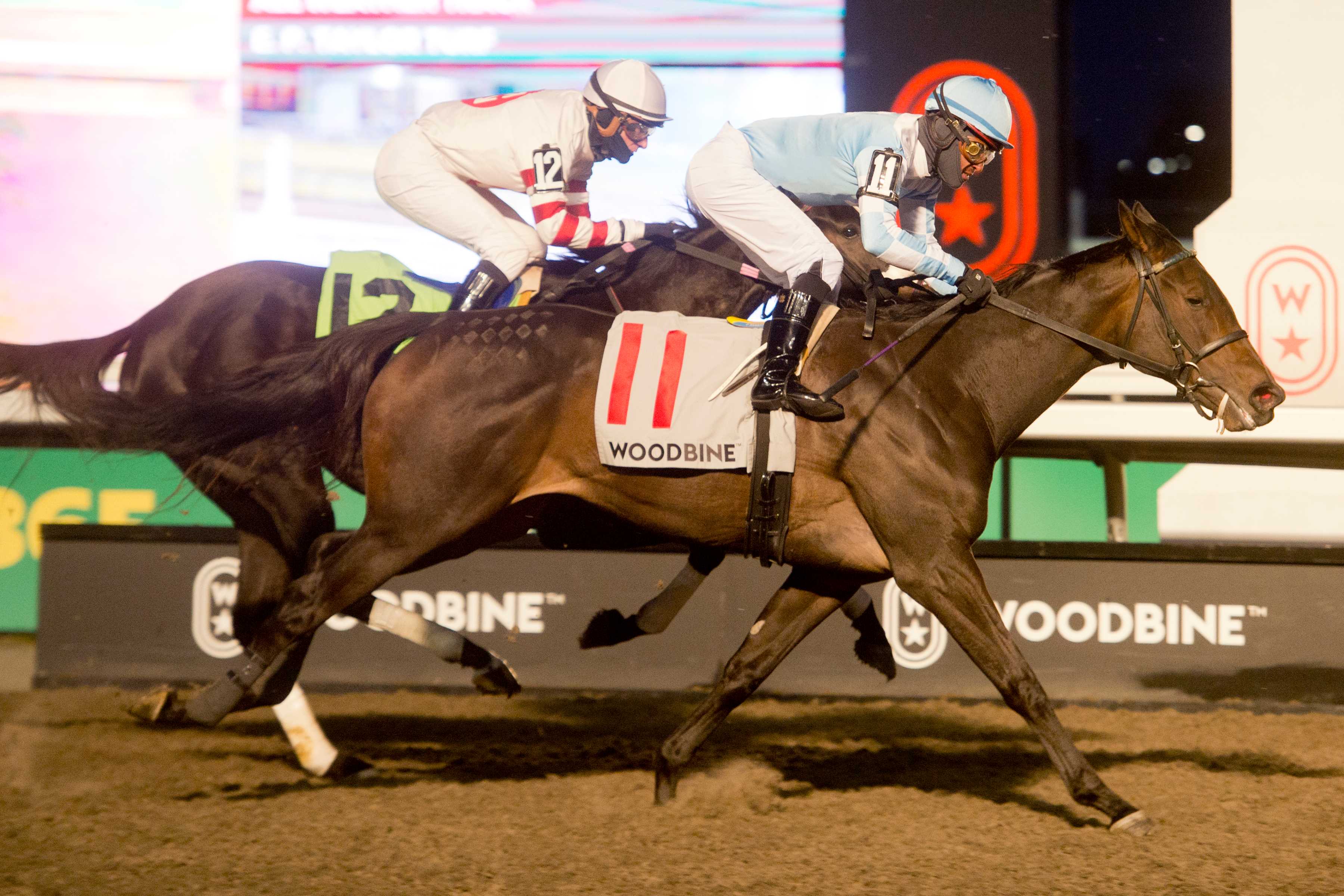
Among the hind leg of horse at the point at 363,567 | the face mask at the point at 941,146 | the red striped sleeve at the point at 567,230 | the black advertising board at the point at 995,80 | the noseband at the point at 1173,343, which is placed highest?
the black advertising board at the point at 995,80

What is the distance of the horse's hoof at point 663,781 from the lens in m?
4.07

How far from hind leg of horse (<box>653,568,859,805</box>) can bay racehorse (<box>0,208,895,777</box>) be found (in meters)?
0.45

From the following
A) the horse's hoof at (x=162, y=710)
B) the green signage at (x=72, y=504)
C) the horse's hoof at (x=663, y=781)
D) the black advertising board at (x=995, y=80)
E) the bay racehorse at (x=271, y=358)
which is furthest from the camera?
the green signage at (x=72, y=504)

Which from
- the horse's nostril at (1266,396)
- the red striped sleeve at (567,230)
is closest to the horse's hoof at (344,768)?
the red striped sleeve at (567,230)

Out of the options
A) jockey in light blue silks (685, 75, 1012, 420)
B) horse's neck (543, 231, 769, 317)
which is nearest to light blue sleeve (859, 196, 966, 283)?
jockey in light blue silks (685, 75, 1012, 420)

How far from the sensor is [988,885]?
3.17 metres

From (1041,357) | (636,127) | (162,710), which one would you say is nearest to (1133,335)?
(1041,357)

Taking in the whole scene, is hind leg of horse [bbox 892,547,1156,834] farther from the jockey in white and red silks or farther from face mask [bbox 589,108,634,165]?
face mask [bbox 589,108,634,165]

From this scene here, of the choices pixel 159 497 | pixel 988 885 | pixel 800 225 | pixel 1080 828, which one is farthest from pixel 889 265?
pixel 159 497

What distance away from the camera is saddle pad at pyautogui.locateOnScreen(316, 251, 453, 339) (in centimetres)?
458

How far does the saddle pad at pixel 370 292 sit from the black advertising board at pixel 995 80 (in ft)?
9.77

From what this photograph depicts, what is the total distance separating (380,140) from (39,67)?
196cm

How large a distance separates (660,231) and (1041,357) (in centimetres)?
138

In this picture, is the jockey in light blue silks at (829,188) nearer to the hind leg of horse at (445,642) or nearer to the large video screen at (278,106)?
the hind leg of horse at (445,642)
